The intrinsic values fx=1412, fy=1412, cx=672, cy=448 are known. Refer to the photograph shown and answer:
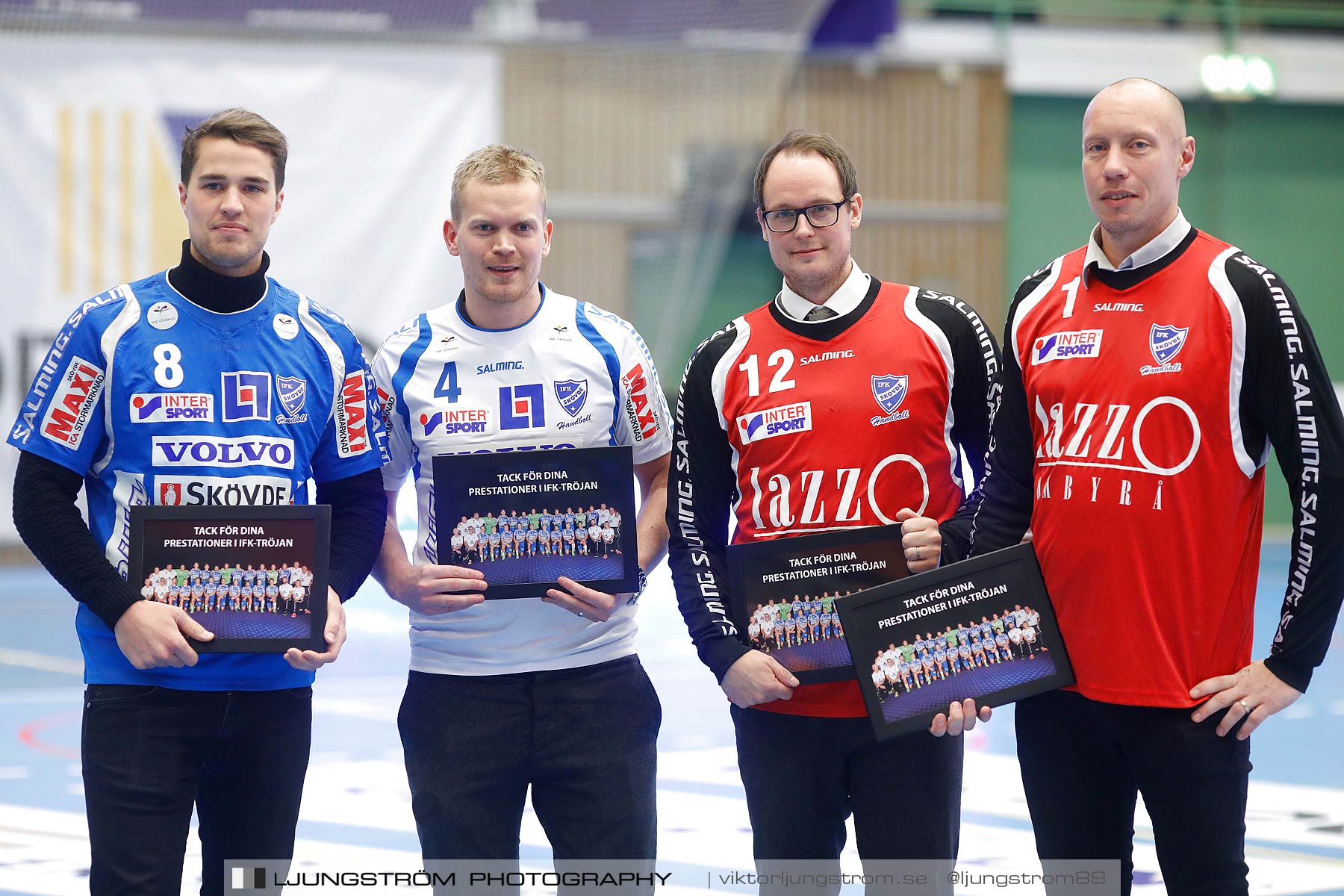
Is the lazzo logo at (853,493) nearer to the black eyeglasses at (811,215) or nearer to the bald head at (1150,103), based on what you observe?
the black eyeglasses at (811,215)

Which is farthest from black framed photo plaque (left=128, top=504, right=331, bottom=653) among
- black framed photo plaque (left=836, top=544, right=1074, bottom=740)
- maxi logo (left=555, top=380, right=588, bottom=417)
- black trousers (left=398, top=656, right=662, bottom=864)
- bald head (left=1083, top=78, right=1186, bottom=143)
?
bald head (left=1083, top=78, right=1186, bottom=143)

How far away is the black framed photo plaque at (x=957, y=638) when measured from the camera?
292 cm

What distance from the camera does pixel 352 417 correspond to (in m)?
3.23

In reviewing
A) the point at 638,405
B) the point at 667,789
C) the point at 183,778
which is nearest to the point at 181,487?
the point at 183,778

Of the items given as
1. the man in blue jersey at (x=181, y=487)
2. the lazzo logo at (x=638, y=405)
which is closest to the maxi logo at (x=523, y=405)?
the lazzo logo at (x=638, y=405)

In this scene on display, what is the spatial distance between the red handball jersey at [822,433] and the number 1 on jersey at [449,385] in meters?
0.53

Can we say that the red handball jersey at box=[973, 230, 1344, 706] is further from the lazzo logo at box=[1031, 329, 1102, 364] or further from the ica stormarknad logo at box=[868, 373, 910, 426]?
the ica stormarknad logo at box=[868, 373, 910, 426]

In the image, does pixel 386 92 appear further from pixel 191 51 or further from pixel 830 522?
pixel 830 522

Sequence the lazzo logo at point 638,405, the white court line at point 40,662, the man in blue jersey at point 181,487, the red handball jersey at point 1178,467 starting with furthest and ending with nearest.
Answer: the white court line at point 40,662, the lazzo logo at point 638,405, the man in blue jersey at point 181,487, the red handball jersey at point 1178,467

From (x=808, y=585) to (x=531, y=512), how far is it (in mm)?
645

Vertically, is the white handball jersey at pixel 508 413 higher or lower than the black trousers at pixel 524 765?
higher

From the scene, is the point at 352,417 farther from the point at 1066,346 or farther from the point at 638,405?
the point at 1066,346

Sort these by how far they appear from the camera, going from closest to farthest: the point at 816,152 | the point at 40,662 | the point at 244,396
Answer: the point at 244,396 → the point at 816,152 → the point at 40,662

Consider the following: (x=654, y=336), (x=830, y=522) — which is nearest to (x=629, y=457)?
(x=830, y=522)
